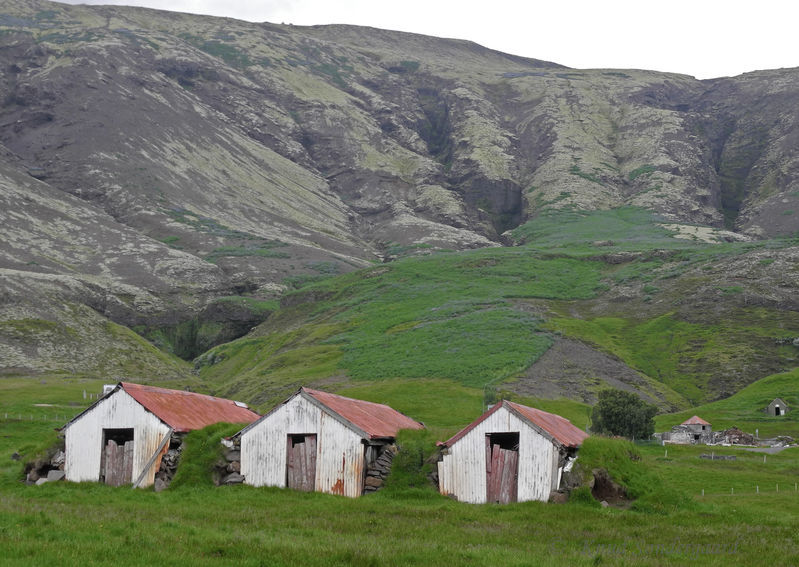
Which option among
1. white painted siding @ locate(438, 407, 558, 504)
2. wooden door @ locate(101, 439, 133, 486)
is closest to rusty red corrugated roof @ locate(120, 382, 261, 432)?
wooden door @ locate(101, 439, 133, 486)

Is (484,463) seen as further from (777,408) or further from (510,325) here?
(510,325)

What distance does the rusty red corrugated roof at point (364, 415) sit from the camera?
3505cm

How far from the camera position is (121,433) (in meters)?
38.7

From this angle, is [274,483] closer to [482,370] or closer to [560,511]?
[560,511]

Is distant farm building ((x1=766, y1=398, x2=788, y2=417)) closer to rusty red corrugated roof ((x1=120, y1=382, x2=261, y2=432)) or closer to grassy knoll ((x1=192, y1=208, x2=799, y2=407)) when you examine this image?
grassy knoll ((x1=192, y1=208, x2=799, y2=407))

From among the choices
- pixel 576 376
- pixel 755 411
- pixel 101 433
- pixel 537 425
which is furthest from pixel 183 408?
pixel 755 411

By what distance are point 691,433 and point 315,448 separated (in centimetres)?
5041

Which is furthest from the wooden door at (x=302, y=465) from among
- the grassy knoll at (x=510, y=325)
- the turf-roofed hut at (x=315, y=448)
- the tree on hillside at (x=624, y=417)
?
the grassy knoll at (x=510, y=325)

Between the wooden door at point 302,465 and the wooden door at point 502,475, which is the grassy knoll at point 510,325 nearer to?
the wooden door at point 302,465

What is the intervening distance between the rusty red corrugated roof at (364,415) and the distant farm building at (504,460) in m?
A: 3.64

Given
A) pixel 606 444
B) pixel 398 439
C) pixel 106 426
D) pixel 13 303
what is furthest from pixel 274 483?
pixel 13 303

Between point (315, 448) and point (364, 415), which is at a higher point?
point (364, 415)

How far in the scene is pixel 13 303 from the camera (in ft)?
412

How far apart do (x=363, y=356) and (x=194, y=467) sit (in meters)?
71.7
